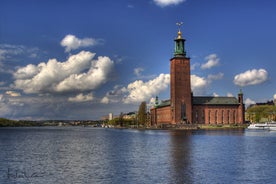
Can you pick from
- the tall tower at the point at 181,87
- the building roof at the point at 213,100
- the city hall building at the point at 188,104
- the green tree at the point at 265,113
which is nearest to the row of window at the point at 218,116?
the city hall building at the point at 188,104

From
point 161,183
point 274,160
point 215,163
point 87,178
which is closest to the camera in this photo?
point 161,183

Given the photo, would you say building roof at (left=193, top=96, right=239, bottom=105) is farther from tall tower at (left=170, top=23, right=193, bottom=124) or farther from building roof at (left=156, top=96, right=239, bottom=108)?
tall tower at (left=170, top=23, right=193, bottom=124)

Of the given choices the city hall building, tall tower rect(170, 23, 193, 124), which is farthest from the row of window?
tall tower rect(170, 23, 193, 124)

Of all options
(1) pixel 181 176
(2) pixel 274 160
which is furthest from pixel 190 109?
(1) pixel 181 176

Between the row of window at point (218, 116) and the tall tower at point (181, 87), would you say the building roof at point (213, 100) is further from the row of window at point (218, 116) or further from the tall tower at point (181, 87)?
the tall tower at point (181, 87)

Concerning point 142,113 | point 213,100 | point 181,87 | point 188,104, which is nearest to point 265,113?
point 213,100

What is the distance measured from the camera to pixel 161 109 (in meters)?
183

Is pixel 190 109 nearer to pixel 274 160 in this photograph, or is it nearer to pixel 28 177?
pixel 274 160

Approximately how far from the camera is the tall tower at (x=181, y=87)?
158250 mm

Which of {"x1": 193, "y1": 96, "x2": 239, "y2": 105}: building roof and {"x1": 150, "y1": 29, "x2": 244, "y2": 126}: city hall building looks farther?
{"x1": 193, "y1": 96, "x2": 239, "y2": 105}: building roof

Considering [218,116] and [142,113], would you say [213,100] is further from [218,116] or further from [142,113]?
[142,113]

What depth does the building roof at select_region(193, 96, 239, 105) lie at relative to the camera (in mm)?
167875

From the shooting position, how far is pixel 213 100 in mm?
170375

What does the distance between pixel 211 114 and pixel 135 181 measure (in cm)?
14119
